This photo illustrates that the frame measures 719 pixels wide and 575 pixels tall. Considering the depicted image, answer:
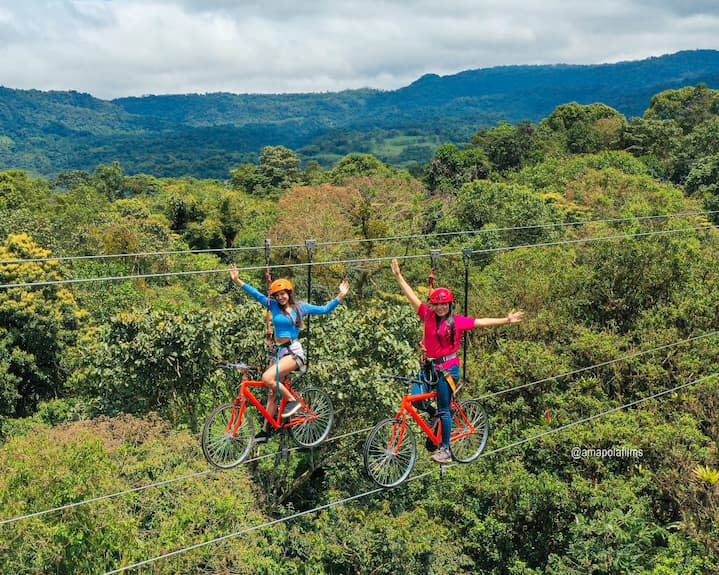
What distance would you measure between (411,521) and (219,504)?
396 centimetres

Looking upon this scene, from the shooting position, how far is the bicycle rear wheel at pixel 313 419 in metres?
7.61

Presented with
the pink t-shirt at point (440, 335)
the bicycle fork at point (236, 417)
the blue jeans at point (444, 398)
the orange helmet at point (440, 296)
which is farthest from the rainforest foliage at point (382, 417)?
the blue jeans at point (444, 398)

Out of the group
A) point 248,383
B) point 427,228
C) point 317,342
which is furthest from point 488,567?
point 427,228

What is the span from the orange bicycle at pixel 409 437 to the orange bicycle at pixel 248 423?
0.73 meters

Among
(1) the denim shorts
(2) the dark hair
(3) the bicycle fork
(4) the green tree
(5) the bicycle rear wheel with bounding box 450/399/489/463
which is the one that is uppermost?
(2) the dark hair

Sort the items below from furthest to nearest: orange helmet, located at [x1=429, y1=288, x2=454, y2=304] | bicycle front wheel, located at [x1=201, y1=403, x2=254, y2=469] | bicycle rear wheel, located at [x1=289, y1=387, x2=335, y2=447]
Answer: bicycle rear wheel, located at [x1=289, y1=387, x2=335, y2=447] → bicycle front wheel, located at [x1=201, y1=403, x2=254, y2=469] → orange helmet, located at [x1=429, y1=288, x2=454, y2=304]

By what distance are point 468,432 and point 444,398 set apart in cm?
92

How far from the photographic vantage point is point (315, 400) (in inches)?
315

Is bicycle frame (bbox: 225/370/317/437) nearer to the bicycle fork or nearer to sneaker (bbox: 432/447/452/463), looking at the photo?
the bicycle fork

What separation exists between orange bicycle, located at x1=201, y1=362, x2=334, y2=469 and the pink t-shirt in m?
1.45

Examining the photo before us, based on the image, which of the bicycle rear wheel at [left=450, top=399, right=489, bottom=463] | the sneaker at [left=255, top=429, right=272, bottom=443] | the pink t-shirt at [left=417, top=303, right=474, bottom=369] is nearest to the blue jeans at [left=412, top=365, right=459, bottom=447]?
the pink t-shirt at [left=417, top=303, right=474, bottom=369]

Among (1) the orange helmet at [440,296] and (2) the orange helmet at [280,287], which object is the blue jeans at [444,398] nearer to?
(1) the orange helmet at [440,296]

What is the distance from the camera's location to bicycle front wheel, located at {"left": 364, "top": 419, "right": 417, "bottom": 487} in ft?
23.3

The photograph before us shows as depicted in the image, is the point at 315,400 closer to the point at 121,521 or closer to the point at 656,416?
the point at 121,521
